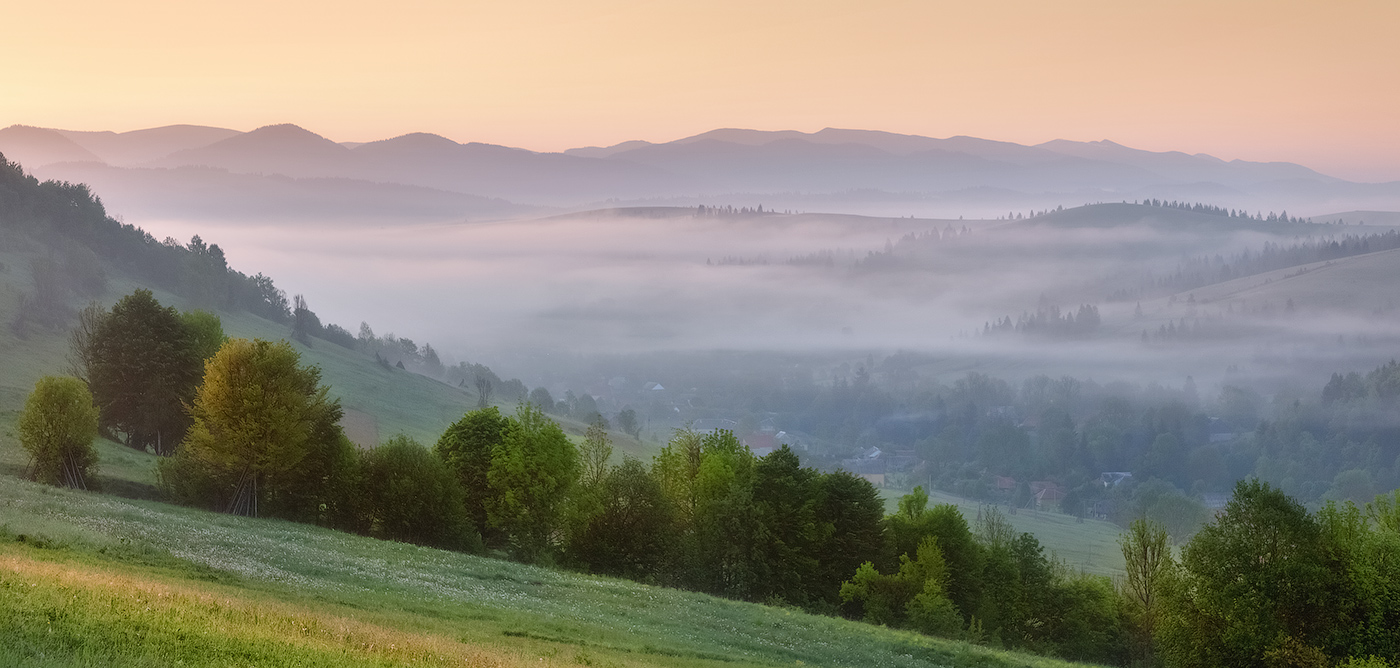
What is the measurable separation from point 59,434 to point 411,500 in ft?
73.7

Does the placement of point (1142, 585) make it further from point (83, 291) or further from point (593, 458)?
point (83, 291)

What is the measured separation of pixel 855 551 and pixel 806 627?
30.4 meters

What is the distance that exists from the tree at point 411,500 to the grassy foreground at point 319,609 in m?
8.86

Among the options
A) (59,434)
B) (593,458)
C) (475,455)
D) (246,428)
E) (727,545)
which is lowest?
(727,545)

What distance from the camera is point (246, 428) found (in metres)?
62.4

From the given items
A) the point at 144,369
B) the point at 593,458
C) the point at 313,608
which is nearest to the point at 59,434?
the point at 144,369

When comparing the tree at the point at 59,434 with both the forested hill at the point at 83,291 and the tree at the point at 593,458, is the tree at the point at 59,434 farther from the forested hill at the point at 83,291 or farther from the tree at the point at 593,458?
the forested hill at the point at 83,291

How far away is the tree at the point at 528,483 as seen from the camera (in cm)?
7206

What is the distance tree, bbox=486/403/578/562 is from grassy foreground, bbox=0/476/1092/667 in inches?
701

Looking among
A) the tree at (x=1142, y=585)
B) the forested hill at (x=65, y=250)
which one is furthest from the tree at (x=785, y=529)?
the forested hill at (x=65, y=250)

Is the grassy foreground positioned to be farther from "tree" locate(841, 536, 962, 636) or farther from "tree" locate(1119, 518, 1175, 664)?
"tree" locate(1119, 518, 1175, 664)

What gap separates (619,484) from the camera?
7169cm

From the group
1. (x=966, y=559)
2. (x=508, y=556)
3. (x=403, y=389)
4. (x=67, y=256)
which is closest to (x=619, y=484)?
(x=508, y=556)

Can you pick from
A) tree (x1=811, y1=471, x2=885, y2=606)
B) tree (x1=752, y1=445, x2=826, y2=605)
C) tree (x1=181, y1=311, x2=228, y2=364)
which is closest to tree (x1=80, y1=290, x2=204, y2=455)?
tree (x1=181, y1=311, x2=228, y2=364)
